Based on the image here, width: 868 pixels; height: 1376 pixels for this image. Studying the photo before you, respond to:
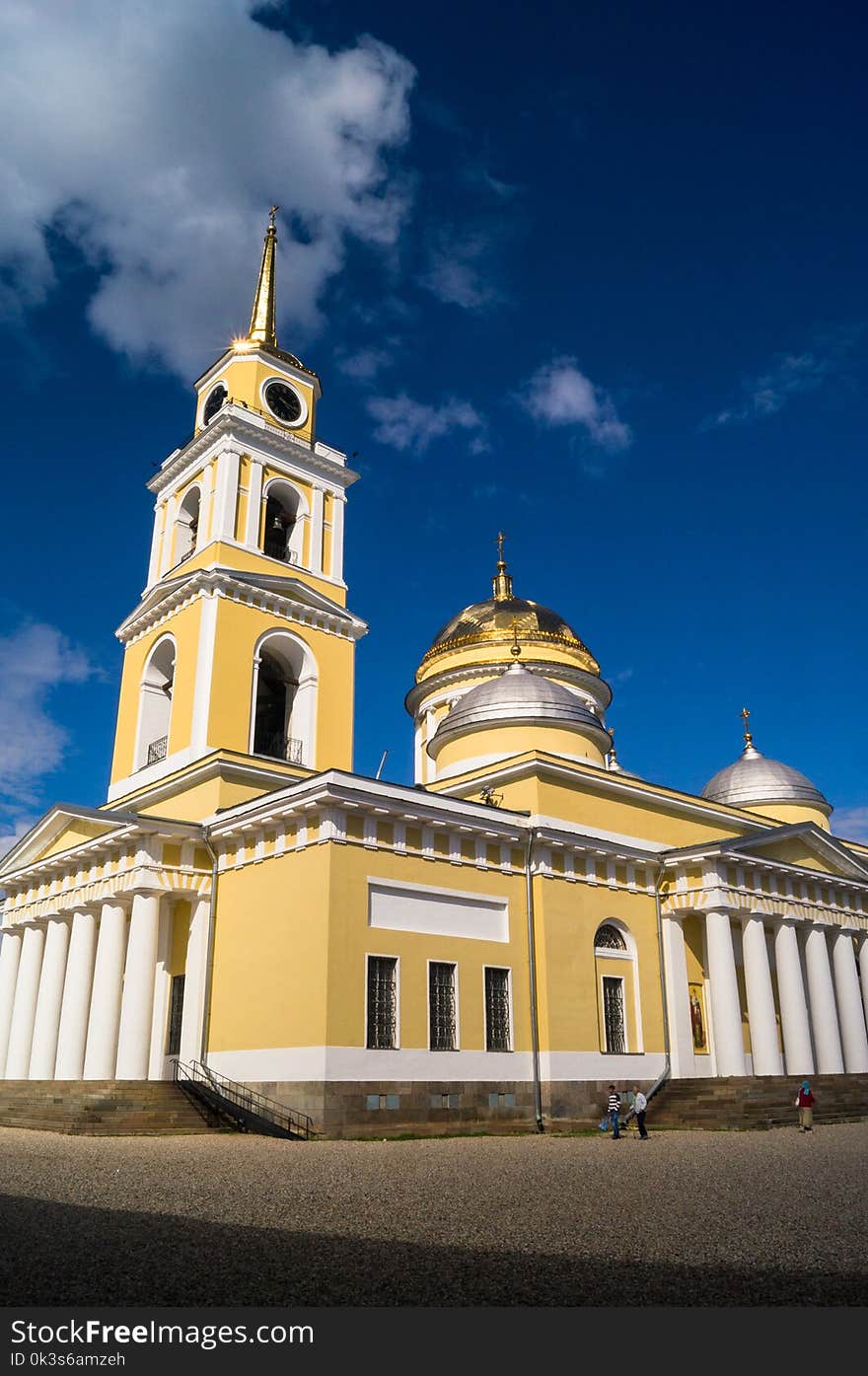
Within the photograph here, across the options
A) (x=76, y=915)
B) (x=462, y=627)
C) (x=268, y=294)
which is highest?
(x=268, y=294)

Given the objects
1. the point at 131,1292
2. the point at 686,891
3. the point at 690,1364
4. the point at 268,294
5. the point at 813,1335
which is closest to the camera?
the point at 690,1364

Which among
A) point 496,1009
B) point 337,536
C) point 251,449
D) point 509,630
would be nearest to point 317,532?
point 337,536

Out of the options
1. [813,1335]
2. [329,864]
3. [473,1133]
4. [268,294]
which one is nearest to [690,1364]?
[813,1335]

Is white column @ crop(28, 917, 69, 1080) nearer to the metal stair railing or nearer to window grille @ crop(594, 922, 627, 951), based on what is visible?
the metal stair railing

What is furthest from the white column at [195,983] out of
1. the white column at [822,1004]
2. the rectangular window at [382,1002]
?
the white column at [822,1004]

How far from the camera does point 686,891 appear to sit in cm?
2612

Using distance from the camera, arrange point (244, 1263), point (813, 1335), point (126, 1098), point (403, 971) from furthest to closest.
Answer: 1. point (403, 971)
2. point (126, 1098)
3. point (244, 1263)
4. point (813, 1335)

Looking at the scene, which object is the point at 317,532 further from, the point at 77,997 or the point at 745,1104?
the point at 745,1104

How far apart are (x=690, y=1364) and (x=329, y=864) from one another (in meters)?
15.2

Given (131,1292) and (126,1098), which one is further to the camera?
(126,1098)

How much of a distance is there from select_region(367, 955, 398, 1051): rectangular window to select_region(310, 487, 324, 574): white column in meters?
14.2

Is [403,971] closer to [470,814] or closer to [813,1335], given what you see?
[470,814]

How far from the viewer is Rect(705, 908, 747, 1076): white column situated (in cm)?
2466

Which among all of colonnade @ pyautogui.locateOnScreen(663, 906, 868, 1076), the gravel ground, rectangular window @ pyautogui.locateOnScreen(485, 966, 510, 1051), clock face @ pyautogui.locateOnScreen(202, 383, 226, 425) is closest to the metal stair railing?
the gravel ground
